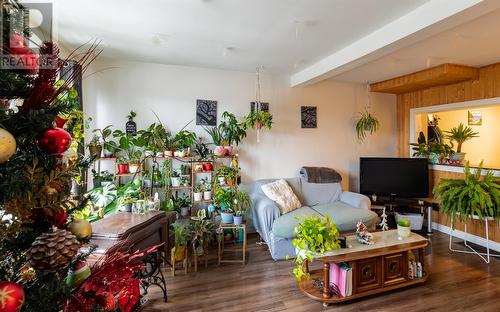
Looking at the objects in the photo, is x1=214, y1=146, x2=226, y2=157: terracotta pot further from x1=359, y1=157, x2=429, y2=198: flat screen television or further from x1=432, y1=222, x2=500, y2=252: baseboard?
x1=432, y1=222, x2=500, y2=252: baseboard

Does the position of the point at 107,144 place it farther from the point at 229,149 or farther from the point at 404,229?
the point at 404,229

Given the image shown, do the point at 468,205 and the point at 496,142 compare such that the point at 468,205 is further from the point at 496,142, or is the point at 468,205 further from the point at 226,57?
the point at 226,57

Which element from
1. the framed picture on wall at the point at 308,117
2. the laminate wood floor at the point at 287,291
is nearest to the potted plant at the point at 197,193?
the laminate wood floor at the point at 287,291

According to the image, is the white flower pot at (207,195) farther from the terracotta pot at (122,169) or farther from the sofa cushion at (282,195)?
the terracotta pot at (122,169)

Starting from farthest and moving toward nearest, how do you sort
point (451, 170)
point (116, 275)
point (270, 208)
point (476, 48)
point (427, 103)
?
point (427, 103) < point (451, 170) < point (270, 208) < point (476, 48) < point (116, 275)

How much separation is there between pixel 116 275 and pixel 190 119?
3.20 m

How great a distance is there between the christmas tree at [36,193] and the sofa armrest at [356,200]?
11.6 feet

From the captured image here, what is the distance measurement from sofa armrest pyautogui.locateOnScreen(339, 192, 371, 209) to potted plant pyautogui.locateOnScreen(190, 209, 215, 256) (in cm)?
210

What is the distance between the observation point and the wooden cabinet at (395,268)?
2404mm

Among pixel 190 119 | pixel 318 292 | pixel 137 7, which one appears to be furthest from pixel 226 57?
pixel 318 292

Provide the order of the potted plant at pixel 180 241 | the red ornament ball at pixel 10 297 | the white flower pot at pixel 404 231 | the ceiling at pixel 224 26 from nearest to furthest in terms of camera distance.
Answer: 1. the red ornament ball at pixel 10 297
2. the ceiling at pixel 224 26
3. the white flower pot at pixel 404 231
4. the potted plant at pixel 180 241

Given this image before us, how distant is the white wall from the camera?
343cm

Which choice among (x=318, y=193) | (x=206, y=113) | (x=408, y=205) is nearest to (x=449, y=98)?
(x=408, y=205)

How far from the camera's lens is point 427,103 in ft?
14.3
